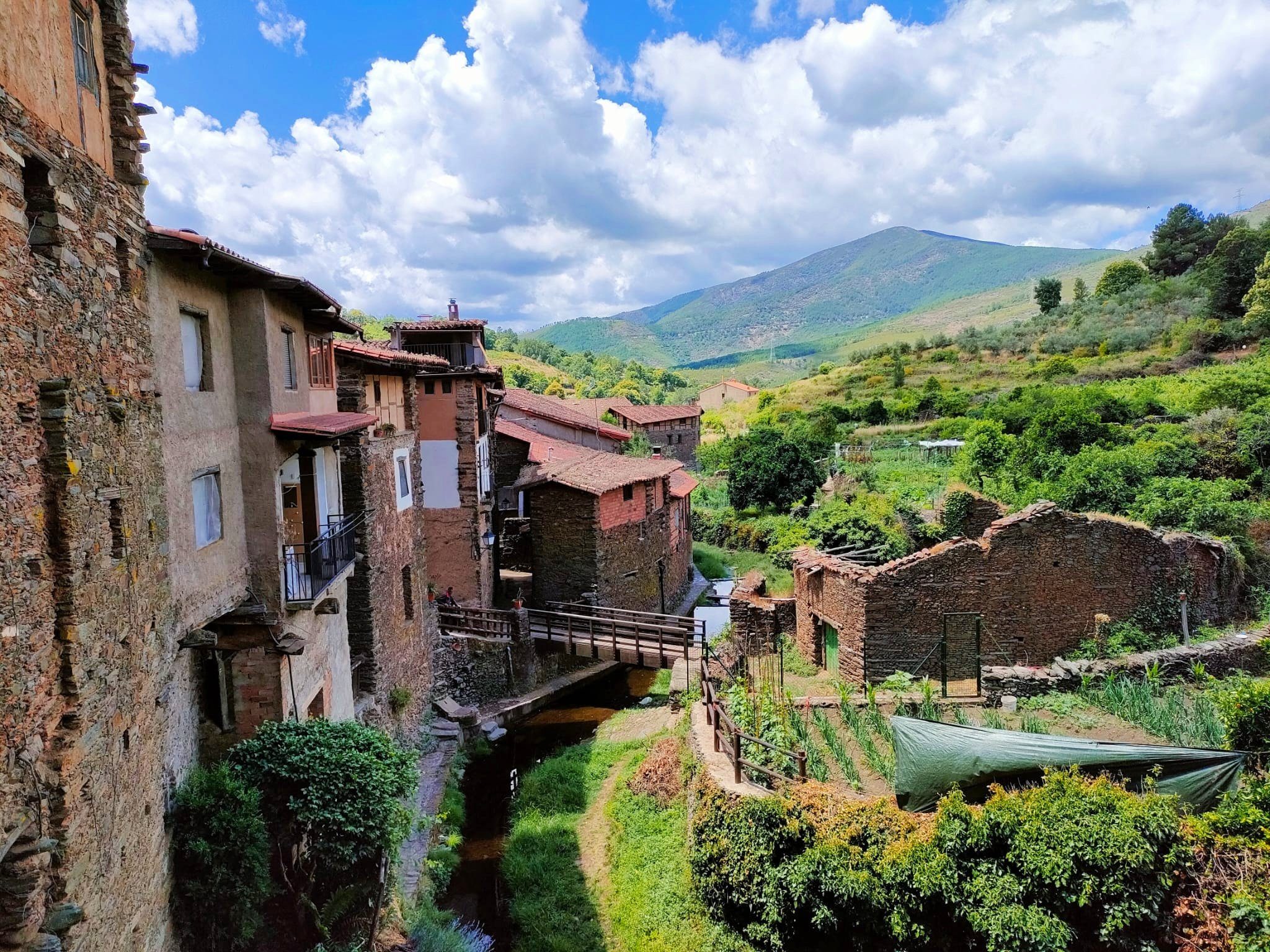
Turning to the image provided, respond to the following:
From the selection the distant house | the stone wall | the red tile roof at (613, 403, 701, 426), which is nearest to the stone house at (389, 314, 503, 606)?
the stone wall

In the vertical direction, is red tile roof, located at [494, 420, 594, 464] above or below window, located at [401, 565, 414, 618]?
above

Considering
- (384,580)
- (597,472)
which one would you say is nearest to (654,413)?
(597,472)

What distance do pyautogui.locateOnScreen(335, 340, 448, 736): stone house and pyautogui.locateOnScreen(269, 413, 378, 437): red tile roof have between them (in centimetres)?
310

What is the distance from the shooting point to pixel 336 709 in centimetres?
1319

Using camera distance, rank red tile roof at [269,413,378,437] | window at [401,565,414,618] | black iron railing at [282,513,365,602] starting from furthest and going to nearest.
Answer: window at [401,565,414,618], black iron railing at [282,513,365,602], red tile roof at [269,413,378,437]

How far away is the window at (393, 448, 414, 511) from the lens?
17688 millimetres

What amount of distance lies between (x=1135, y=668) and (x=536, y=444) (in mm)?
19816

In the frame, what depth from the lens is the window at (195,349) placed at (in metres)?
8.69

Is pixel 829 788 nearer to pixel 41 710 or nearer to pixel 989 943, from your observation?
pixel 989 943

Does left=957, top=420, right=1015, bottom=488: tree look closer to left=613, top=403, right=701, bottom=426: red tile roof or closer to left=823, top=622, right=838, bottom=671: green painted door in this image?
left=823, top=622, right=838, bottom=671: green painted door

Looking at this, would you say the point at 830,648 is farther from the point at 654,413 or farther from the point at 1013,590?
the point at 654,413

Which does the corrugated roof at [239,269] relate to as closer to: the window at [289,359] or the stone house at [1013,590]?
the window at [289,359]

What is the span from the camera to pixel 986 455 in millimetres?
25953

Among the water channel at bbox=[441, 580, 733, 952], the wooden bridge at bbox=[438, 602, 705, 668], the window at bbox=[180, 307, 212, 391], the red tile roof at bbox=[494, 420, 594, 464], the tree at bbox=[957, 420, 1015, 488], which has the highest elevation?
the window at bbox=[180, 307, 212, 391]
